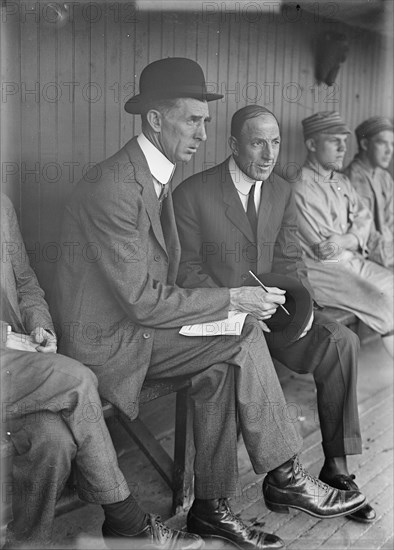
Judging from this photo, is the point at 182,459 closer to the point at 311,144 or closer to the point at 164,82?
the point at 164,82

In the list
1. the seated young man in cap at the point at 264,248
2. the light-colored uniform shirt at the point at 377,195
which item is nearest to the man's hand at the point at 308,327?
the seated young man in cap at the point at 264,248

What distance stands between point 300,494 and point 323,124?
6.61ft

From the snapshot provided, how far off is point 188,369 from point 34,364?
0.63m

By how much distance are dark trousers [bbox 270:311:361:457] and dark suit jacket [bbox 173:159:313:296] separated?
40 cm

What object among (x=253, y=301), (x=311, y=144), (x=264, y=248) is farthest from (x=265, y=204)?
(x=311, y=144)

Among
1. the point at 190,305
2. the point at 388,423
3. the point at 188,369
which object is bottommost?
the point at 388,423

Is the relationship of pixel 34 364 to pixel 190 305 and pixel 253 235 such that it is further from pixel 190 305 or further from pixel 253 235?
pixel 253 235

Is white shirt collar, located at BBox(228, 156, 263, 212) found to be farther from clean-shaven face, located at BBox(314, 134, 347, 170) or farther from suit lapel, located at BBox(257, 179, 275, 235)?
clean-shaven face, located at BBox(314, 134, 347, 170)

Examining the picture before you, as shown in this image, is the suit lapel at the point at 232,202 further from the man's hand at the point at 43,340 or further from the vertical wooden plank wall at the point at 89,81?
the man's hand at the point at 43,340

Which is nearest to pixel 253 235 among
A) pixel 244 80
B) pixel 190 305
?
pixel 190 305

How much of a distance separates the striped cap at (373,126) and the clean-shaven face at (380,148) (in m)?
0.03

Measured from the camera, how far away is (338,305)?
13.2ft

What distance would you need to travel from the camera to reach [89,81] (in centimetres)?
251

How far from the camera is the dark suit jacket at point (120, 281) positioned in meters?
2.57
